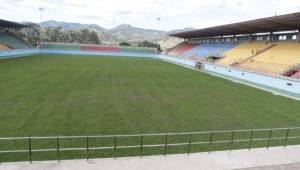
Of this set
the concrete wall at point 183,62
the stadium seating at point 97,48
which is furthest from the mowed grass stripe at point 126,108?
the stadium seating at point 97,48

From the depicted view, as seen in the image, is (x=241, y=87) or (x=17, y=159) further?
(x=241, y=87)

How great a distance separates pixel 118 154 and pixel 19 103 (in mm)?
9005

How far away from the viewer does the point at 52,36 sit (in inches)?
4685

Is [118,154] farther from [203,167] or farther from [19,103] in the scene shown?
[19,103]

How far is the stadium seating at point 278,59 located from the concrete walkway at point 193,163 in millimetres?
22908

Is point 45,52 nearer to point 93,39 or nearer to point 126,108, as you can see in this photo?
point 126,108

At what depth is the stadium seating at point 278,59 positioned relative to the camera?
99.6ft

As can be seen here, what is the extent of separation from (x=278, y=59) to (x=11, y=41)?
182 feet

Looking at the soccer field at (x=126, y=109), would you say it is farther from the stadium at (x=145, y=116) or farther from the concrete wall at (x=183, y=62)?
the concrete wall at (x=183, y=62)

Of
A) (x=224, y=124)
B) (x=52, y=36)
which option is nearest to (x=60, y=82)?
(x=224, y=124)

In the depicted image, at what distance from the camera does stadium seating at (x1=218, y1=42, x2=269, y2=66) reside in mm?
41250

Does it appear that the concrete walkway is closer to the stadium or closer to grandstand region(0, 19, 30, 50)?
the stadium

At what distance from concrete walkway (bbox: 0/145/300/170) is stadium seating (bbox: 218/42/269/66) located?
33.6m

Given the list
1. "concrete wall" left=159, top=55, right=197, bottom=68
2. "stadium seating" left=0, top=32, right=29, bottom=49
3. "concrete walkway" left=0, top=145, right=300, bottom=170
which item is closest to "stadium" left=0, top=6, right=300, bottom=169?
"concrete walkway" left=0, top=145, right=300, bottom=170
